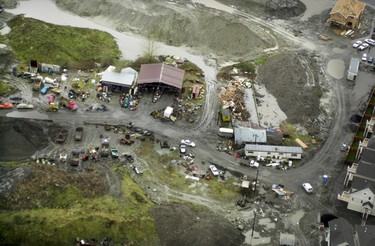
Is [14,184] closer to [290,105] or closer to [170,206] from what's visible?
[170,206]

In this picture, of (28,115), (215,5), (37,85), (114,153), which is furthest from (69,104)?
(215,5)

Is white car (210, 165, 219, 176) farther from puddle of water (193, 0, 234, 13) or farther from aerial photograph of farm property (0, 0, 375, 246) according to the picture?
puddle of water (193, 0, 234, 13)

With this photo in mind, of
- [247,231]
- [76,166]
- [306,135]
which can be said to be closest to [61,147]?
[76,166]

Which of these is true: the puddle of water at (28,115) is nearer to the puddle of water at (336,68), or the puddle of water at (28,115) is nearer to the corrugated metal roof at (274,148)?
the corrugated metal roof at (274,148)

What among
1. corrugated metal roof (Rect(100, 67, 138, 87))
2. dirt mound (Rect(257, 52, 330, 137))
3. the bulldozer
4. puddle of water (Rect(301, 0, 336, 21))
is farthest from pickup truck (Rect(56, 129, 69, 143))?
puddle of water (Rect(301, 0, 336, 21))

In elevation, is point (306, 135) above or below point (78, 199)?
above
